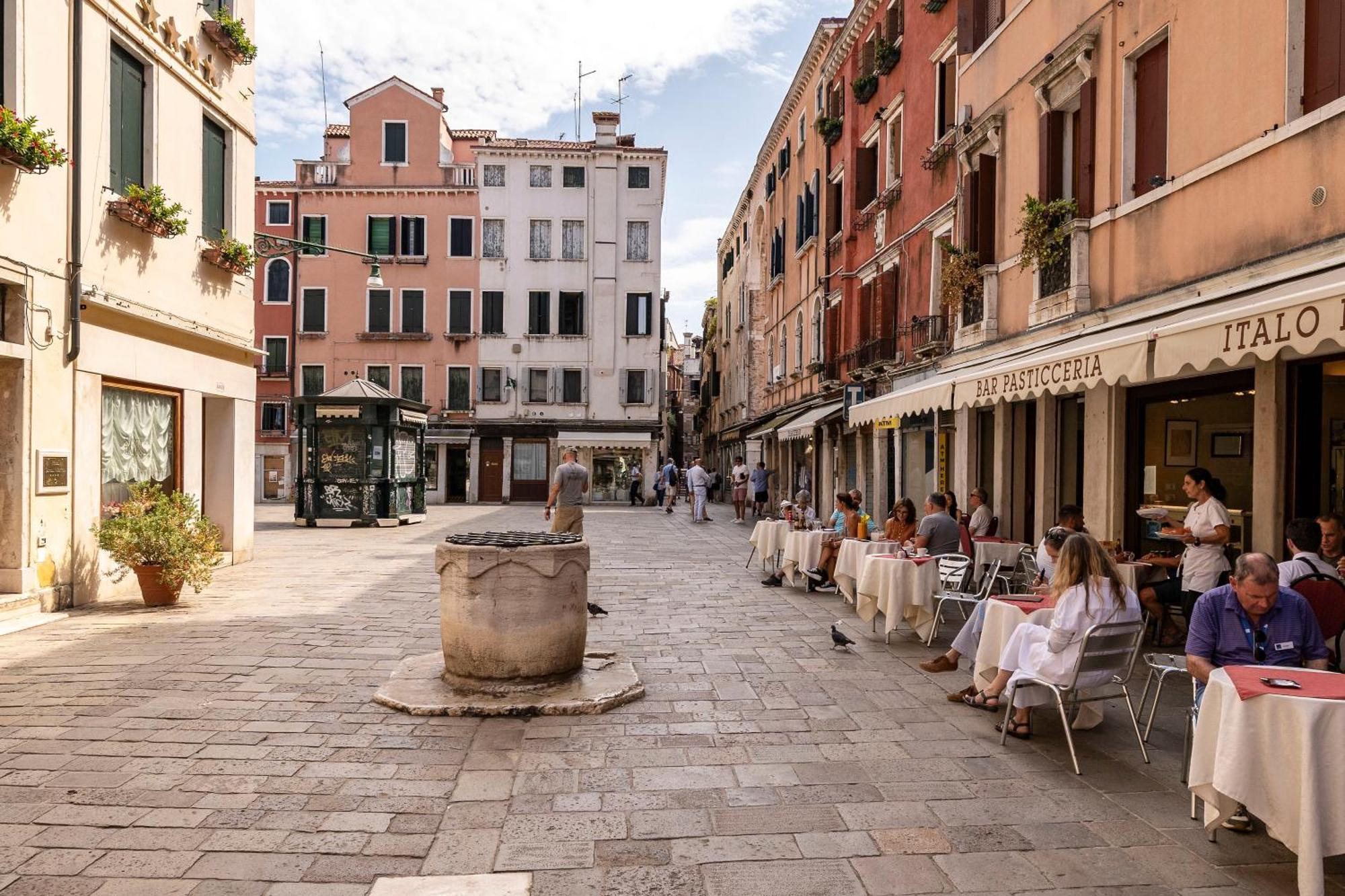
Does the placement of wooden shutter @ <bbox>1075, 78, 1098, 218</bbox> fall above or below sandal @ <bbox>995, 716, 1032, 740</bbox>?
above

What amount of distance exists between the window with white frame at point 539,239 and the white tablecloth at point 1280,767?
3447 cm

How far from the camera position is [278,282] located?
36406 mm

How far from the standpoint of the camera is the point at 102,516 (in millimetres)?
9773

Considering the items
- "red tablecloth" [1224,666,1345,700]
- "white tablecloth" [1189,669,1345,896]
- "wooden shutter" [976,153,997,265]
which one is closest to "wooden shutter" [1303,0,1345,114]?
"red tablecloth" [1224,666,1345,700]

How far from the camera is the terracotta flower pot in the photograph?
30.5 feet

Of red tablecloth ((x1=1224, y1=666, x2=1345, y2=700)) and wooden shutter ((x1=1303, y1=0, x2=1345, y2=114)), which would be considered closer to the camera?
red tablecloth ((x1=1224, y1=666, x2=1345, y2=700))

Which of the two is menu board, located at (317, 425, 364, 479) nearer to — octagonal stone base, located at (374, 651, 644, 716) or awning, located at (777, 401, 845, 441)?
awning, located at (777, 401, 845, 441)

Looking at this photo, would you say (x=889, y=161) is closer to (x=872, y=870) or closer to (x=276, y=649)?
(x=276, y=649)

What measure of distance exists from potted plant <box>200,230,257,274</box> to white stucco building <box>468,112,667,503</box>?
77.7 ft

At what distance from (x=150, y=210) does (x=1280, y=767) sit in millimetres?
11101

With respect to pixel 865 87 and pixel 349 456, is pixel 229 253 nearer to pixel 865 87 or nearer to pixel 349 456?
pixel 349 456

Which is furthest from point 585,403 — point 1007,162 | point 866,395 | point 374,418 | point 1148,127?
point 1148,127

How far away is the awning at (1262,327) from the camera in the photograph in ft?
16.7

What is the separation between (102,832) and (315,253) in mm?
35640
